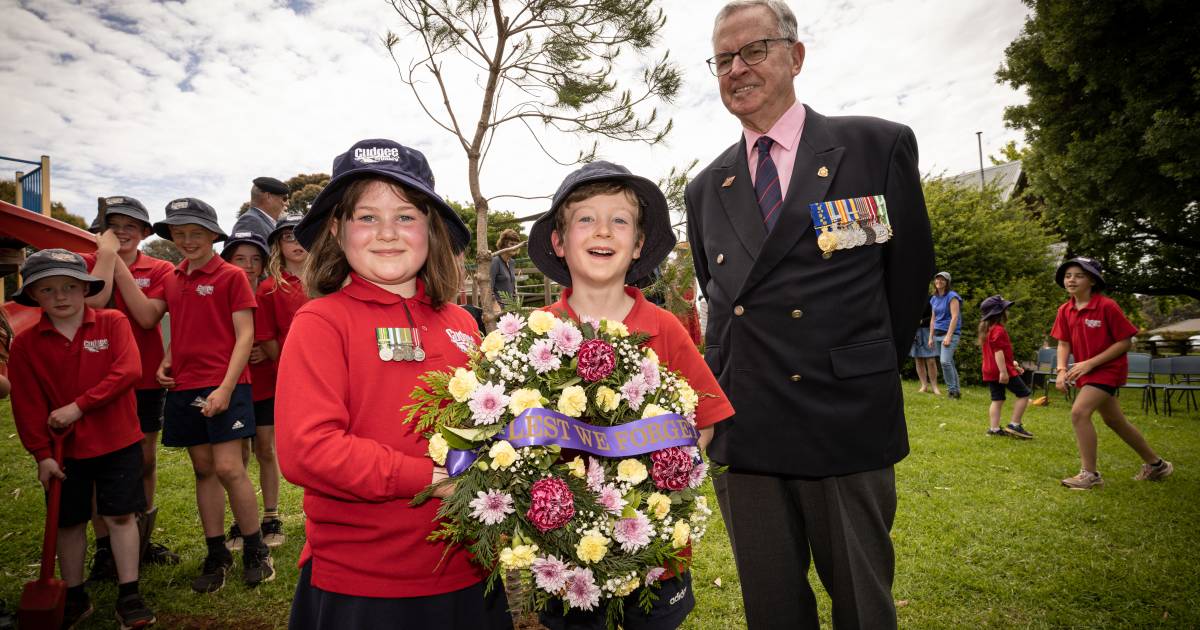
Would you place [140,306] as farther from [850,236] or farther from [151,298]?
[850,236]

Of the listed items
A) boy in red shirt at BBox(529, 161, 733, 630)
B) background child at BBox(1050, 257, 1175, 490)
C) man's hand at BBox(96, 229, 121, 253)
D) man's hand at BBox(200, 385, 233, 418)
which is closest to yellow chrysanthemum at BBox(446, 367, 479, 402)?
boy in red shirt at BBox(529, 161, 733, 630)

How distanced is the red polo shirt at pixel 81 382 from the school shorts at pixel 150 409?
86 centimetres

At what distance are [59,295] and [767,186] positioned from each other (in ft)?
15.1

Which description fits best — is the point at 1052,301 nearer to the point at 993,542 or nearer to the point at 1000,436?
the point at 1000,436

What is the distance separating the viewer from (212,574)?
4.14 m

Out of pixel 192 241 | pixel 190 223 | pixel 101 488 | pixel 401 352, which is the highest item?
pixel 190 223

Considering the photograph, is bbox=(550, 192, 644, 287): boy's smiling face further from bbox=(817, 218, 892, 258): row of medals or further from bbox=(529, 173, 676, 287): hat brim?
bbox=(817, 218, 892, 258): row of medals

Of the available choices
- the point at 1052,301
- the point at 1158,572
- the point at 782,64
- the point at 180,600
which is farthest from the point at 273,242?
the point at 1052,301

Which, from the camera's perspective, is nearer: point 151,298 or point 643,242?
point 643,242

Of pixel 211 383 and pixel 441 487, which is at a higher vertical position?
pixel 211 383

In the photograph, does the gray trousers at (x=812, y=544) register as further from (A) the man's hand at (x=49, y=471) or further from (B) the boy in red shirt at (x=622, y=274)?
(A) the man's hand at (x=49, y=471)

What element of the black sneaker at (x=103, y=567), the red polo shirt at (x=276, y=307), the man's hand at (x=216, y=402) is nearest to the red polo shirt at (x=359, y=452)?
the man's hand at (x=216, y=402)

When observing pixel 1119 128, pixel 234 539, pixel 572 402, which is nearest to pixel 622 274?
pixel 572 402

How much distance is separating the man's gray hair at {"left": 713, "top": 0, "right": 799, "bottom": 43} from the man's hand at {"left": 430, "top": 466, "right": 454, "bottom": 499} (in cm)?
222
